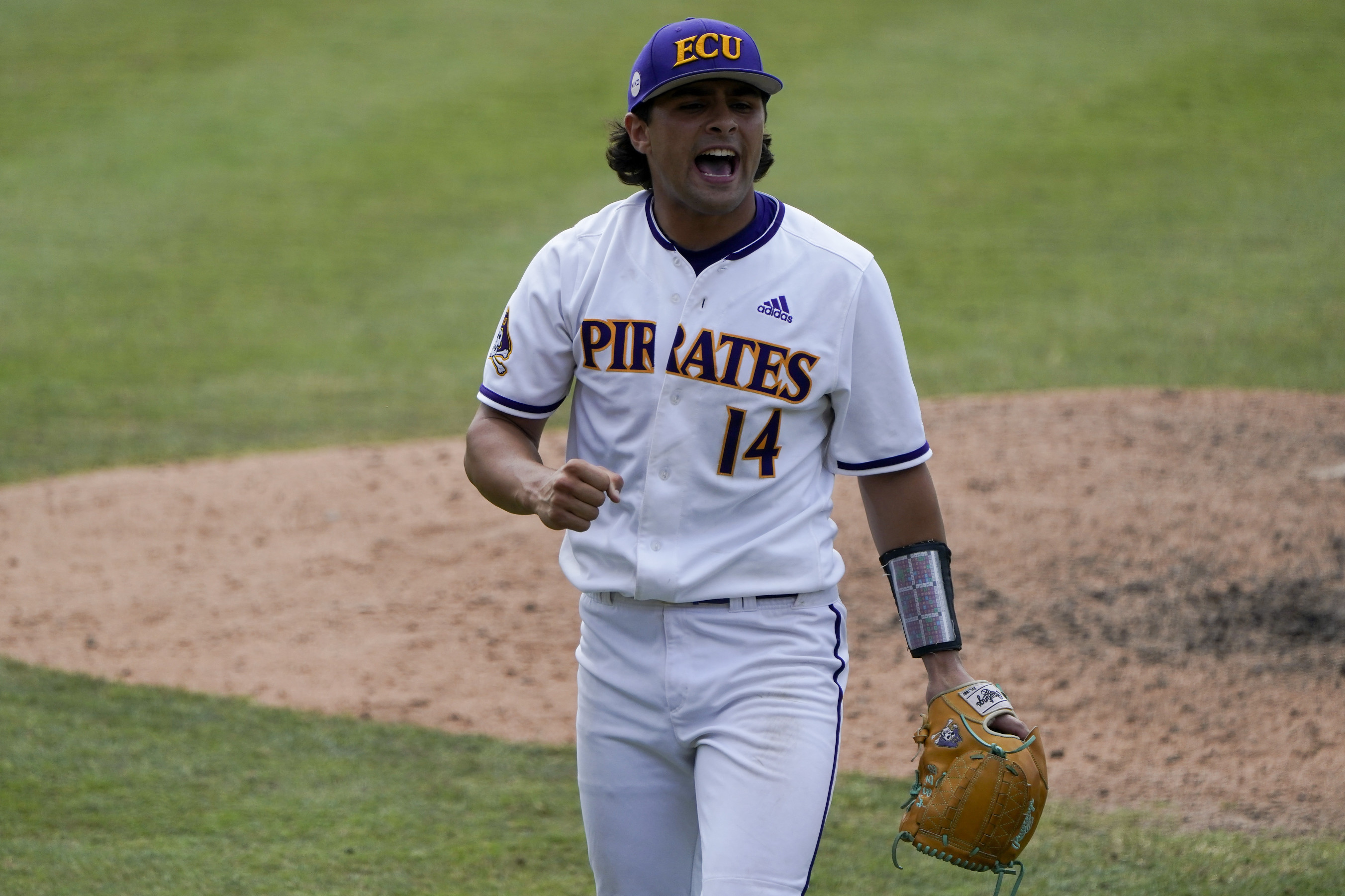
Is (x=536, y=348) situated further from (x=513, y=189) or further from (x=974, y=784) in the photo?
(x=513, y=189)

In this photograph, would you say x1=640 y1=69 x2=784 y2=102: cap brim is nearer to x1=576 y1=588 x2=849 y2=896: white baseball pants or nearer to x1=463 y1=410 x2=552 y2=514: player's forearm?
x1=463 y1=410 x2=552 y2=514: player's forearm

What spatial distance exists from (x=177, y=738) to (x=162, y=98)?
12459 mm

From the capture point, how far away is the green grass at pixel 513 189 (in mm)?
11055

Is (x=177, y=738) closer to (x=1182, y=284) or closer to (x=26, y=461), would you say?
(x=26, y=461)

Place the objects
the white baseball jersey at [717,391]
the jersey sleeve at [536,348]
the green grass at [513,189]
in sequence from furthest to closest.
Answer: the green grass at [513,189]
the jersey sleeve at [536,348]
the white baseball jersey at [717,391]

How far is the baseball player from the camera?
284cm

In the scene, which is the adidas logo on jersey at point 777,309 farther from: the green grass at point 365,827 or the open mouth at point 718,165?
the green grass at point 365,827

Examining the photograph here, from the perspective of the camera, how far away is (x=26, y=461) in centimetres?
944

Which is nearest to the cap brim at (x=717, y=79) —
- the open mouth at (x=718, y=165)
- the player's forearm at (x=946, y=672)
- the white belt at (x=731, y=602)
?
the open mouth at (x=718, y=165)

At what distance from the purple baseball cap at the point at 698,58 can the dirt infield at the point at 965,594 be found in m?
3.30

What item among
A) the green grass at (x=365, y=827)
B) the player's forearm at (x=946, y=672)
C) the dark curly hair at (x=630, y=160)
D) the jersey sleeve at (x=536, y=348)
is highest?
the dark curly hair at (x=630, y=160)

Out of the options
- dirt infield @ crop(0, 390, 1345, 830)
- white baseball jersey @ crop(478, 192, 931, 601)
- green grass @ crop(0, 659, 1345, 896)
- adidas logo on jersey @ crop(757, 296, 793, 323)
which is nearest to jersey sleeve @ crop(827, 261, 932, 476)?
white baseball jersey @ crop(478, 192, 931, 601)

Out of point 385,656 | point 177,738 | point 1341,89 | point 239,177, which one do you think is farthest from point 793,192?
point 177,738

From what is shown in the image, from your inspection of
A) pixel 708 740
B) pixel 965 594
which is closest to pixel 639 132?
pixel 708 740
